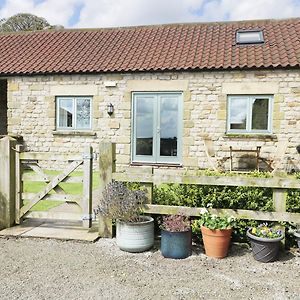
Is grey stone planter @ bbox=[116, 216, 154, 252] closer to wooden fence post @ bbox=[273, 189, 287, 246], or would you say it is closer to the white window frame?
wooden fence post @ bbox=[273, 189, 287, 246]

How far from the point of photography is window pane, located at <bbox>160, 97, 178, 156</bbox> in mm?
11445

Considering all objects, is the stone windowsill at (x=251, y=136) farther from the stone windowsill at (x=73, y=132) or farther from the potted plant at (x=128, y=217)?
the potted plant at (x=128, y=217)

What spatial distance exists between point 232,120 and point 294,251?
22.6 feet

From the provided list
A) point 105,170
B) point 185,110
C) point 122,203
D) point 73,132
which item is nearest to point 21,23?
point 73,132

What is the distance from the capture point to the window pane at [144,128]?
11.6 meters

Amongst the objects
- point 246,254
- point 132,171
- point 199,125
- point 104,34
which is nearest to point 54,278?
point 132,171

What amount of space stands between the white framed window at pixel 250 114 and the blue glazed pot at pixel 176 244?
715cm

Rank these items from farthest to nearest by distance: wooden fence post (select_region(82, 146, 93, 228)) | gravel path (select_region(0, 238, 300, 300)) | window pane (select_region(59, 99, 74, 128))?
window pane (select_region(59, 99, 74, 128)) → wooden fence post (select_region(82, 146, 93, 228)) → gravel path (select_region(0, 238, 300, 300))

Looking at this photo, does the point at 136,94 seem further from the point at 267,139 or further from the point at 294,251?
the point at 294,251

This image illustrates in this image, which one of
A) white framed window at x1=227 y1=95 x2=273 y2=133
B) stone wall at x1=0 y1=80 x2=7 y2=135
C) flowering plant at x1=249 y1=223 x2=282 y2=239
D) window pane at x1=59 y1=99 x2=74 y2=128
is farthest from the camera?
stone wall at x1=0 y1=80 x2=7 y2=135

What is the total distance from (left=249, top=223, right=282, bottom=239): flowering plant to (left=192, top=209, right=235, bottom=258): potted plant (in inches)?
10.8

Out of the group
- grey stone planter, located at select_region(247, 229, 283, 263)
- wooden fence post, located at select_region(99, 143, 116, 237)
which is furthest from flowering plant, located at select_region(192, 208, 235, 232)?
wooden fence post, located at select_region(99, 143, 116, 237)

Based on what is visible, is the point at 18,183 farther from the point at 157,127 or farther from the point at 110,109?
the point at 157,127

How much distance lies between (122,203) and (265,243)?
1748 millimetres
